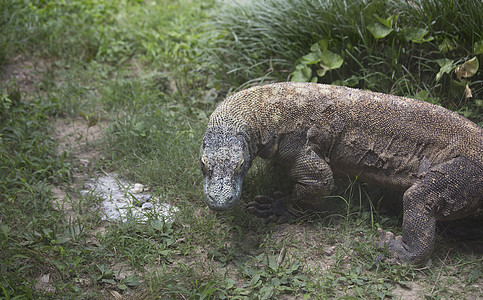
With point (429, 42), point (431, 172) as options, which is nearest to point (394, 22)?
point (429, 42)

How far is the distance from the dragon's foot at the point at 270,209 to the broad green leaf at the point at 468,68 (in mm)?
2049

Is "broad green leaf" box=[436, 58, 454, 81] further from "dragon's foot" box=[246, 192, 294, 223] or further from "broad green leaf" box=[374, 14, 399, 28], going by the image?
"dragon's foot" box=[246, 192, 294, 223]

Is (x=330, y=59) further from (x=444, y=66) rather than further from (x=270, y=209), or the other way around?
(x=270, y=209)

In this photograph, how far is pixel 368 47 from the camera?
4.91m

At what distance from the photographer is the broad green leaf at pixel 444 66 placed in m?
4.45

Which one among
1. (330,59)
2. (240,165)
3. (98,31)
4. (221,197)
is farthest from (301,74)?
(98,31)

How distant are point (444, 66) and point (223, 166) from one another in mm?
2574

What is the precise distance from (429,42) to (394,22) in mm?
408

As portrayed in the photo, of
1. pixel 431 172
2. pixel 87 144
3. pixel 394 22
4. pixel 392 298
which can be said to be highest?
pixel 394 22

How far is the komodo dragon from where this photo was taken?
3.34m

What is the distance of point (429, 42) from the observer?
184 inches

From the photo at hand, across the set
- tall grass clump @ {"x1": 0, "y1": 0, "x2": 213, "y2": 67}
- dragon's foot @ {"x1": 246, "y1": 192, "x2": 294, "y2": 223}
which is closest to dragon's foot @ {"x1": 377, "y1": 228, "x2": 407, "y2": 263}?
dragon's foot @ {"x1": 246, "y1": 192, "x2": 294, "y2": 223}

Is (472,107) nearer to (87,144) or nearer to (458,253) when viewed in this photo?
(458,253)

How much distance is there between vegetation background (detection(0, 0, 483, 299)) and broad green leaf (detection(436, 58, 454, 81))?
0.01 metres
